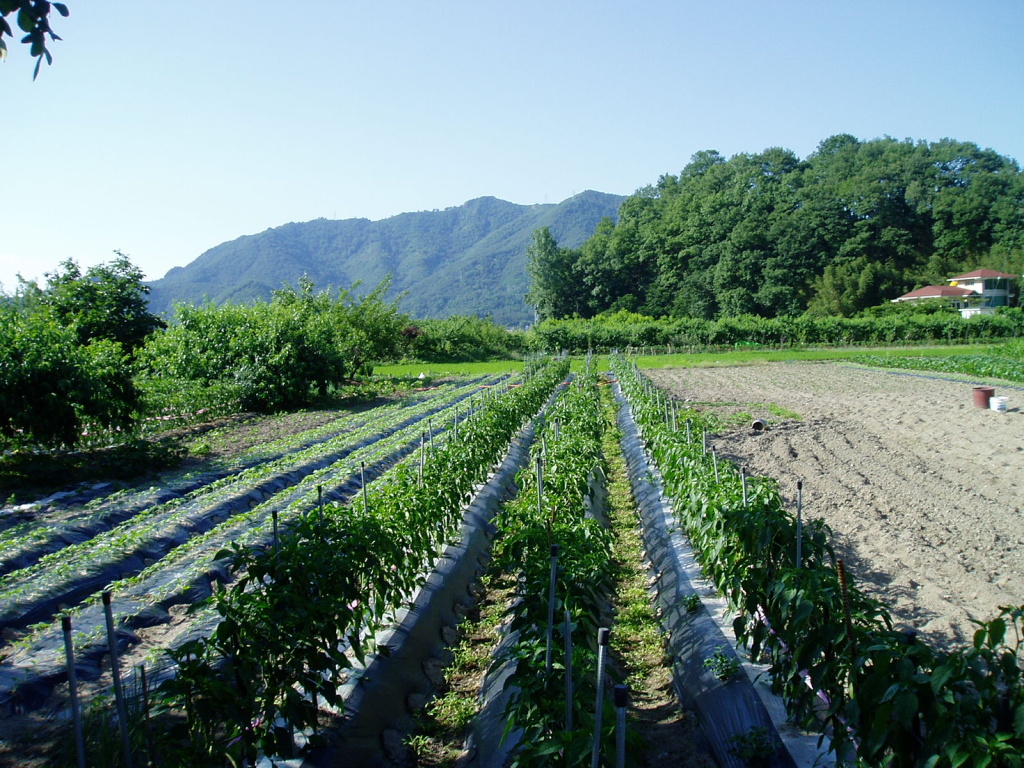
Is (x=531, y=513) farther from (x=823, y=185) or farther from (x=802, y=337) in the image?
(x=823, y=185)

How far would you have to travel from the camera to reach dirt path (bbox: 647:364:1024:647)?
5410 mm

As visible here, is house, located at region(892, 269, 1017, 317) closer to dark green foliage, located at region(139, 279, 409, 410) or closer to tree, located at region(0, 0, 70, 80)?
dark green foliage, located at region(139, 279, 409, 410)

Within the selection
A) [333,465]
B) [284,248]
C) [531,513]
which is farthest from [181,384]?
[284,248]

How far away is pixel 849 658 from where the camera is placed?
9.09 feet

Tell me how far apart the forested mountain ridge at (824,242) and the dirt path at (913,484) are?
130ft

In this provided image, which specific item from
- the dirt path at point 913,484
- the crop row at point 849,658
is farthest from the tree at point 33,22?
the dirt path at point 913,484

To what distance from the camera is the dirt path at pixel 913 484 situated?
5410 mm

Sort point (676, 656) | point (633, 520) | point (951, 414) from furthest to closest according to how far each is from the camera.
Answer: point (951, 414), point (633, 520), point (676, 656)

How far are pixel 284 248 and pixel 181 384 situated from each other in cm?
19254

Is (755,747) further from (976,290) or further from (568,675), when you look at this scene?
(976,290)

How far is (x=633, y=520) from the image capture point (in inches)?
325

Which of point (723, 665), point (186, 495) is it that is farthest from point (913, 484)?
point (186, 495)

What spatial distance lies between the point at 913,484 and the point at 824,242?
54801mm

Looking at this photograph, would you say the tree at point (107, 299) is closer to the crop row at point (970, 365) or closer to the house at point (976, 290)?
the crop row at point (970, 365)
